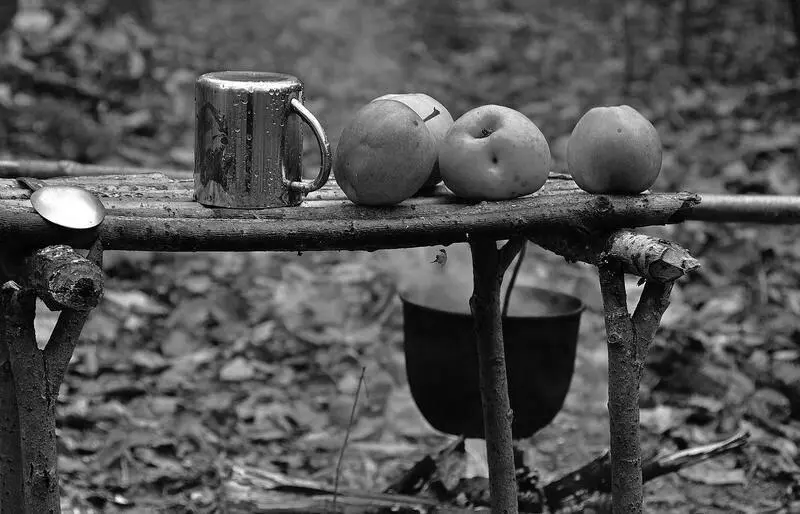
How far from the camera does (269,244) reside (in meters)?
1.74

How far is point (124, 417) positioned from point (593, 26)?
6427mm

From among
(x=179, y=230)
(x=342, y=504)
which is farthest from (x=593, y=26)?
(x=179, y=230)

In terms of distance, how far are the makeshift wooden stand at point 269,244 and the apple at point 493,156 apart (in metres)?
0.03

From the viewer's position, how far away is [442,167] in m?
1.94

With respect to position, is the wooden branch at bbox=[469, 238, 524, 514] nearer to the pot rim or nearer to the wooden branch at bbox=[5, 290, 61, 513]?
the pot rim

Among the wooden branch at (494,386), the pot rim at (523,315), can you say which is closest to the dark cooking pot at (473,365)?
the pot rim at (523,315)

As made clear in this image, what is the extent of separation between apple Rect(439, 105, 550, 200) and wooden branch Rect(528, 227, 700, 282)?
0.40ft

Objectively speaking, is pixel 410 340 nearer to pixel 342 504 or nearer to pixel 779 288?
pixel 342 504

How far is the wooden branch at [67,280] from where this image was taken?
1.52 m

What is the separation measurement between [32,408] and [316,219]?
56 centimetres

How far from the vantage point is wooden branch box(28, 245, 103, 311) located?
4.99ft

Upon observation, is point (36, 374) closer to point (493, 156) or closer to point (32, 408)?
point (32, 408)

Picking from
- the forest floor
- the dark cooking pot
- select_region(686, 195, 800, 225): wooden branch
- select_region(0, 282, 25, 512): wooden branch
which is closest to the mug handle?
Answer: select_region(0, 282, 25, 512): wooden branch

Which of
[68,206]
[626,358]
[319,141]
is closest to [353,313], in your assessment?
[626,358]
